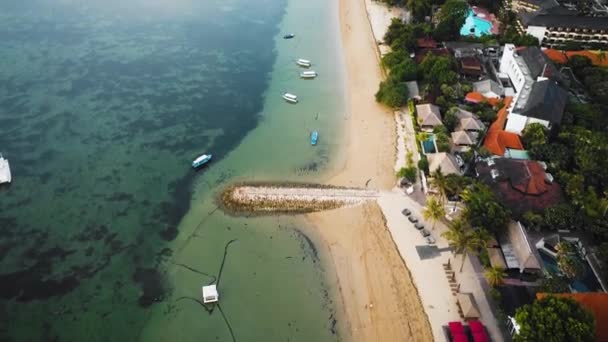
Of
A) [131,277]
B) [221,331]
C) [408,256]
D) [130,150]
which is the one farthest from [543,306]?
[130,150]

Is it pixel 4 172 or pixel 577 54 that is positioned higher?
pixel 577 54

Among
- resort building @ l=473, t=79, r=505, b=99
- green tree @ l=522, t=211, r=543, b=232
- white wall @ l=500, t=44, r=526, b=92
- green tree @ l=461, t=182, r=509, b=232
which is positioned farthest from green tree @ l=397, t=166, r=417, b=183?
white wall @ l=500, t=44, r=526, b=92

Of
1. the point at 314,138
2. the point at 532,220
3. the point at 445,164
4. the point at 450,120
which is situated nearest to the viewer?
the point at 532,220

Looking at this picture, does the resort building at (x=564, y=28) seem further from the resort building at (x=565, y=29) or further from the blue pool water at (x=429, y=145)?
the blue pool water at (x=429, y=145)

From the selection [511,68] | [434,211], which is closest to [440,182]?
[434,211]

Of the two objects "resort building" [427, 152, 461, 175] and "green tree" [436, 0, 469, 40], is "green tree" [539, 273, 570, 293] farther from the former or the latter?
"green tree" [436, 0, 469, 40]

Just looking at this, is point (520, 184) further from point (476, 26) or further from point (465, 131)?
point (476, 26)
